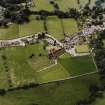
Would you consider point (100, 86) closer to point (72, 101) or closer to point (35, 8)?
point (72, 101)

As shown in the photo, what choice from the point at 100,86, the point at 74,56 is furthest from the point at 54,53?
the point at 100,86

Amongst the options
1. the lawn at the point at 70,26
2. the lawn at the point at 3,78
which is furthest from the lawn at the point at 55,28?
the lawn at the point at 3,78

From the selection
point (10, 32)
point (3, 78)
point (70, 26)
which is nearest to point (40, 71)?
point (3, 78)

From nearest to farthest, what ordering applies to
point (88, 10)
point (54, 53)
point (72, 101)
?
1. point (72, 101)
2. point (54, 53)
3. point (88, 10)

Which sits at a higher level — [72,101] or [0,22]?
[0,22]

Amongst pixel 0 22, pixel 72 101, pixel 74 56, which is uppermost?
pixel 0 22

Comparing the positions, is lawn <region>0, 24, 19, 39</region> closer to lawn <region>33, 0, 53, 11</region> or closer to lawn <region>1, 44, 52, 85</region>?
lawn <region>1, 44, 52, 85</region>

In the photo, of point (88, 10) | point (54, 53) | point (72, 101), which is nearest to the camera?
point (72, 101)

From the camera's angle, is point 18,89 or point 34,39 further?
point 34,39
